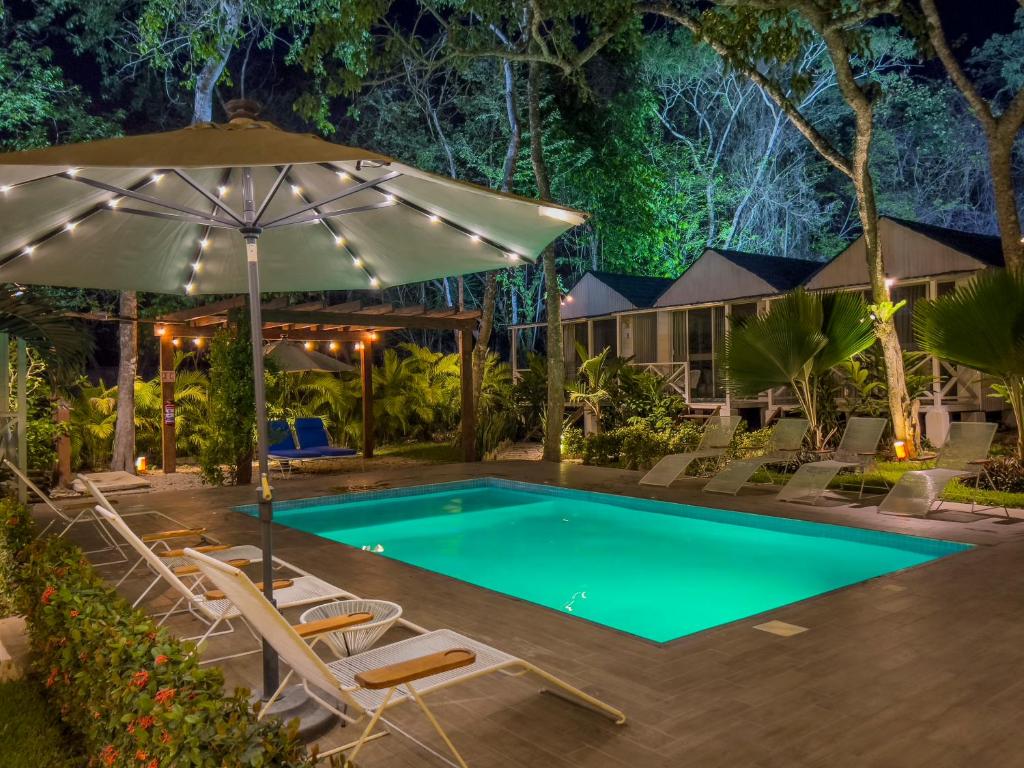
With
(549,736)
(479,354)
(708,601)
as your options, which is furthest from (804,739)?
(479,354)

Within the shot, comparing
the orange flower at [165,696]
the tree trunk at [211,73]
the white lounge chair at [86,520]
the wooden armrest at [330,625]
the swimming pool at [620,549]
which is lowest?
the swimming pool at [620,549]

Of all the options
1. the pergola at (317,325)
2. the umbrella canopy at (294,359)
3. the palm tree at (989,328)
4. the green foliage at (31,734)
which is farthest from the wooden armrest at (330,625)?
the umbrella canopy at (294,359)

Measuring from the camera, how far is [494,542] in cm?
910

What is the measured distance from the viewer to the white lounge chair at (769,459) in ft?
33.0

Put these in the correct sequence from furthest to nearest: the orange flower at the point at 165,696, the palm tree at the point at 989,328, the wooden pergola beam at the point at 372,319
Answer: the wooden pergola beam at the point at 372,319, the palm tree at the point at 989,328, the orange flower at the point at 165,696

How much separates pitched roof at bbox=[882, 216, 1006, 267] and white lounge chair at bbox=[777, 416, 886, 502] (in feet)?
20.2

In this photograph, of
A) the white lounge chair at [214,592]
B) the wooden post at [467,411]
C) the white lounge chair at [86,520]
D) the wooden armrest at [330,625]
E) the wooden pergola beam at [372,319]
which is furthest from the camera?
the wooden post at [467,411]

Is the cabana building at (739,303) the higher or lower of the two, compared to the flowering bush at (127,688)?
higher

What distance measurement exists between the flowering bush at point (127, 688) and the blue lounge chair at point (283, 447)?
831 cm

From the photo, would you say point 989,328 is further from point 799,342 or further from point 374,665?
point 374,665

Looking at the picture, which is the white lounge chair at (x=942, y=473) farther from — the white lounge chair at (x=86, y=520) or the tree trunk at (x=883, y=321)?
the white lounge chair at (x=86, y=520)

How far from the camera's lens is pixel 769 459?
1010cm

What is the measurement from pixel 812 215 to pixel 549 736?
31.9m

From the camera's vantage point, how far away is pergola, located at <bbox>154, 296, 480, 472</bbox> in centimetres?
1266
